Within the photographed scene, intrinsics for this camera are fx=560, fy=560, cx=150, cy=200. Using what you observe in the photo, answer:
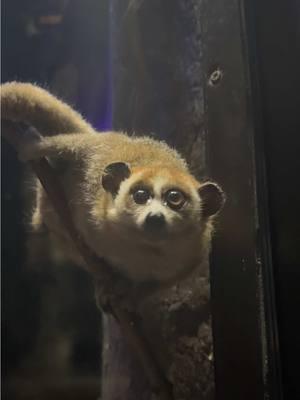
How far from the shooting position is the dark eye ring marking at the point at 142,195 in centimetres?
130

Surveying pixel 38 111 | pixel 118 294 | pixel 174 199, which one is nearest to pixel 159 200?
pixel 174 199

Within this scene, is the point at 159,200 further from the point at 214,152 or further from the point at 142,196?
the point at 214,152

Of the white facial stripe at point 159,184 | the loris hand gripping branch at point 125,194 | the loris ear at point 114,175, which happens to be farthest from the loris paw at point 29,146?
the white facial stripe at point 159,184

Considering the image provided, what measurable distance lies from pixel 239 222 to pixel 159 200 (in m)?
0.19

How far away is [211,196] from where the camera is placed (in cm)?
125

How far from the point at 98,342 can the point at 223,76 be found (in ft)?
3.62

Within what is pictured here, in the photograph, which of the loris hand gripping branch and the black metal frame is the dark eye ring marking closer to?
the loris hand gripping branch

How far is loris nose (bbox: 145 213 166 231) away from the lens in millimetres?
1207

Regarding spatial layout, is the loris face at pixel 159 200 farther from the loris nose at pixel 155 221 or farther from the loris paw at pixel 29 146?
the loris paw at pixel 29 146

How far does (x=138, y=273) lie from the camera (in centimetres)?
145

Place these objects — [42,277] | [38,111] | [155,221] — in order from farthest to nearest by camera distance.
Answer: [42,277], [38,111], [155,221]

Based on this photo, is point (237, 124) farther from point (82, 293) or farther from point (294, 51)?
point (82, 293)

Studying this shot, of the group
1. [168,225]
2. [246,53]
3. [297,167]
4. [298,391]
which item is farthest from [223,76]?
[298,391]

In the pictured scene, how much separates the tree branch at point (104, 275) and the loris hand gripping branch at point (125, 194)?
5 cm
